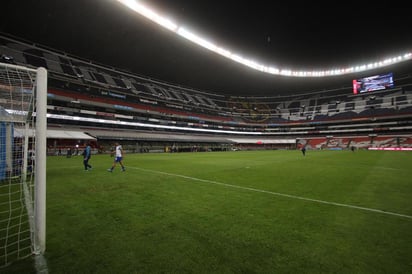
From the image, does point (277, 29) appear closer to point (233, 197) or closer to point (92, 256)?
point (233, 197)

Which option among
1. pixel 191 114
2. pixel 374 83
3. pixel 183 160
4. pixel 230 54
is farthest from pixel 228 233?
pixel 374 83

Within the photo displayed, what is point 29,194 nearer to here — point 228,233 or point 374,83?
point 228,233

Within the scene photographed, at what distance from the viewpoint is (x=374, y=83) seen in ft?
163

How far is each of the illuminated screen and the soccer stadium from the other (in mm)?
293

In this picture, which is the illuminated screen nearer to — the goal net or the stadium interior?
the stadium interior

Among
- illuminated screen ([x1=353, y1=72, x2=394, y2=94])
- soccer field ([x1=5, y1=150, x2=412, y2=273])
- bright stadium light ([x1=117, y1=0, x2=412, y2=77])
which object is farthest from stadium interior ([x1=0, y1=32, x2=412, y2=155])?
soccer field ([x1=5, y1=150, x2=412, y2=273])

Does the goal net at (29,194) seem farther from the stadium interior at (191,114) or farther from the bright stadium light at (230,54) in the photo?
the stadium interior at (191,114)

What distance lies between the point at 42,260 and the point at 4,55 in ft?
149

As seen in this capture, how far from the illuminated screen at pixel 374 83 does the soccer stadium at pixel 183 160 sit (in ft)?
0.96

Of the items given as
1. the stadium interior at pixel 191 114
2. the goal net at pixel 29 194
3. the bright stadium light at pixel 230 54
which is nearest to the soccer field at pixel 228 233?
the goal net at pixel 29 194

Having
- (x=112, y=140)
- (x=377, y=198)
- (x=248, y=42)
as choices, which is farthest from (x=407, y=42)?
(x=112, y=140)

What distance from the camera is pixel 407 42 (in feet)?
96.7

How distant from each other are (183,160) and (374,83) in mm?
57379

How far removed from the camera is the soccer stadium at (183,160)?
2.68 m
